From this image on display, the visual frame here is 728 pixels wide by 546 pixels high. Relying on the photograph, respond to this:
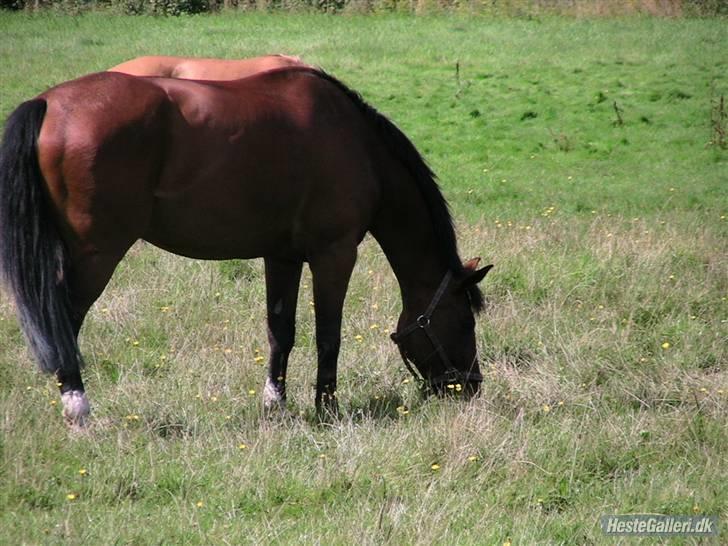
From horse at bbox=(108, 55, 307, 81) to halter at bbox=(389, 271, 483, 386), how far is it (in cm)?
432

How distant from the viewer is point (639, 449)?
5195 mm

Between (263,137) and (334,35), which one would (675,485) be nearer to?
(263,137)

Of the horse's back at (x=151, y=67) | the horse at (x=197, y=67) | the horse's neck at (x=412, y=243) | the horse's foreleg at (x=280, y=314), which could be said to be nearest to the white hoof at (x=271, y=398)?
the horse's foreleg at (x=280, y=314)

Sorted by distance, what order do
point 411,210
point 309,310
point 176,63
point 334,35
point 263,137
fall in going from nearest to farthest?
1. point 263,137
2. point 411,210
3. point 309,310
4. point 176,63
5. point 334,35

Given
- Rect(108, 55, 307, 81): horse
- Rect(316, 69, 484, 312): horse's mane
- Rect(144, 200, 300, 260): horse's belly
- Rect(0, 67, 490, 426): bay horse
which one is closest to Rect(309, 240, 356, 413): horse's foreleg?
Rect(0, 67, 490, 426): bay horse

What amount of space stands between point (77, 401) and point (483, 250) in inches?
176

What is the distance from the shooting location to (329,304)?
5.91 metres

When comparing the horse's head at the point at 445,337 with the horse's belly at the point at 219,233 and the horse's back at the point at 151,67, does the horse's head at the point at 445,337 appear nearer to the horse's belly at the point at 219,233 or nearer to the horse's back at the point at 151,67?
the horse's belly at the point at 219,233

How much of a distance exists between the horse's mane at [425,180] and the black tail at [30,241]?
1777 mm

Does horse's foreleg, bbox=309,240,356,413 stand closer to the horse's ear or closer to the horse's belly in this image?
the horse's belly

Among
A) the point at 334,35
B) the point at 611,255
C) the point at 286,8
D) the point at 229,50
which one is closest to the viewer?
the point at 611,255

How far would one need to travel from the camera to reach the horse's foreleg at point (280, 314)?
6.16 meters

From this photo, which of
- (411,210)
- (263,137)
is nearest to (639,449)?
(411,210)

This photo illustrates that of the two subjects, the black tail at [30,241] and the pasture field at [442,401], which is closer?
the pasture field at [442,401]
